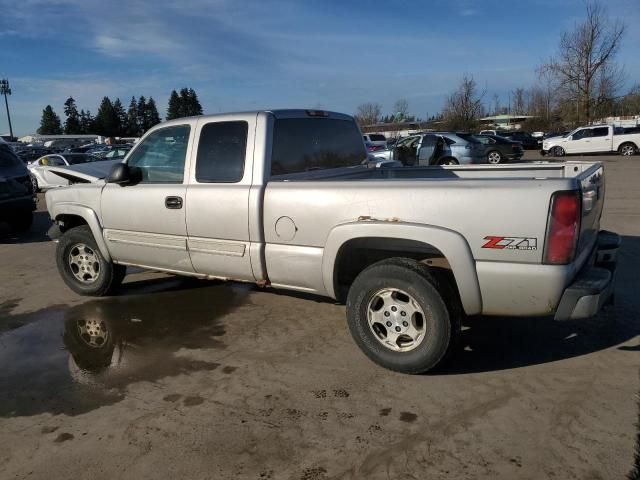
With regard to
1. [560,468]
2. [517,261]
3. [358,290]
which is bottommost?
[560,468]

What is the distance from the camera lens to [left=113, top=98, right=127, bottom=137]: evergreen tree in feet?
381

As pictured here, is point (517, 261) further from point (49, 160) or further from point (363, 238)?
point (49, 160)

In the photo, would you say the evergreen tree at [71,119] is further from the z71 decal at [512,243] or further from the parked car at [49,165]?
the z71 decal at [512,243]

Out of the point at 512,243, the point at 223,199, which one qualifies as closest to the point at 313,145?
the point at 223,199

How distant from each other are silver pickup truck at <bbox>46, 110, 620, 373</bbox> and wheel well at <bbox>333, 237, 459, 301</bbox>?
1 centimetres

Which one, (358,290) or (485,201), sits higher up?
(485,201)

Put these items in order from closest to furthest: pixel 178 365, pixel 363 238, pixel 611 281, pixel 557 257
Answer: pixel 557 257, pixel 611 281, pixel 363 238, pixel 178 365

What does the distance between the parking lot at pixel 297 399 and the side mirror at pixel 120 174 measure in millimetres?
1385

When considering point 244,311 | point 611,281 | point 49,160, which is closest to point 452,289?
point 611,281

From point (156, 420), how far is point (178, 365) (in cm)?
86

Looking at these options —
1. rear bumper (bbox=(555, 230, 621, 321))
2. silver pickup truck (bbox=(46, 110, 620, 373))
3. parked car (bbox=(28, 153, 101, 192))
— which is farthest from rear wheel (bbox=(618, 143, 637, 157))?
rear bumper (bbox=(555, 230, 621, 321))

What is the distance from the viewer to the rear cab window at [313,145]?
15.4ft

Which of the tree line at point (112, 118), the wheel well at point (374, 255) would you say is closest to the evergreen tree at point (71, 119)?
the tree line at point (112, 118)

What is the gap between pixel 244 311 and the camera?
552 cm
